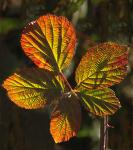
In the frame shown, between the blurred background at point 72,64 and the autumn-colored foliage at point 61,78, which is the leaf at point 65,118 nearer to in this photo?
the autumn-colored foliage at point 61,78

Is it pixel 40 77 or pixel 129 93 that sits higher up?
pixel 40 77

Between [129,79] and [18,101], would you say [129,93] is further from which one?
[18,101]

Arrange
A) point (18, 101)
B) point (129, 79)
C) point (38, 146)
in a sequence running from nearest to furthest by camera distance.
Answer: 1. point (18, 101)
2. point (38, 146)
3. point (129, 79)

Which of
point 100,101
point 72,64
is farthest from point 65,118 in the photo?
point 72,64

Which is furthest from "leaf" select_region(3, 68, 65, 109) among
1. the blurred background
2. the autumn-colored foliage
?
the blurred background

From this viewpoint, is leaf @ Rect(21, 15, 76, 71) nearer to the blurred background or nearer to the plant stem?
the plant stem

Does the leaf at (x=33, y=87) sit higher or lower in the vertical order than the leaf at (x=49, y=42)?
lower

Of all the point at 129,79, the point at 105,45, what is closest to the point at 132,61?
the point at 129,79

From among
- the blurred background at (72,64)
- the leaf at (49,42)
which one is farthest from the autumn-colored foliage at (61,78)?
the blurred background at (72,64)
